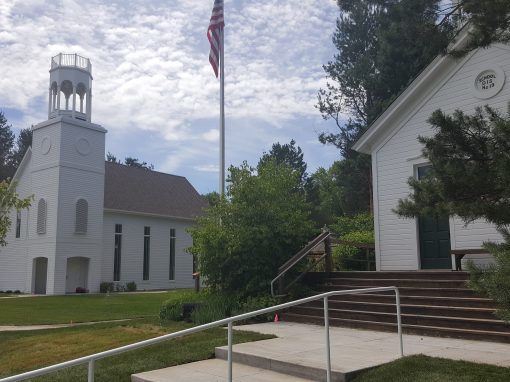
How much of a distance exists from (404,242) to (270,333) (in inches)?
215

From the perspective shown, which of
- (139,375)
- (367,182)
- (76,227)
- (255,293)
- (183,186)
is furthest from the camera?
(183,186)

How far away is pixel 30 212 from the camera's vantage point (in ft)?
105

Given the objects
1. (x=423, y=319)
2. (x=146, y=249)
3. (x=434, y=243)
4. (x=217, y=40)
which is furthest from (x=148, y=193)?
(x=423, y=319)

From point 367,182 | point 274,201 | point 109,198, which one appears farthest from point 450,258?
point 109,198

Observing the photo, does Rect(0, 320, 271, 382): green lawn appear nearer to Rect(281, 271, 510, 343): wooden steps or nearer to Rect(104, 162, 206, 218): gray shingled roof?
Rect(281, 271, 510, 343): wooden steps

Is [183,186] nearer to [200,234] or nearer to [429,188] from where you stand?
[200,234]

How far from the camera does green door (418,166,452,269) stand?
12828 mm

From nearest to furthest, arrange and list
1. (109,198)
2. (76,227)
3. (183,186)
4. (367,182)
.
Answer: (367,182) → (76,227) → (109,198) → (183,186)

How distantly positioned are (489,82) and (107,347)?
10.2m

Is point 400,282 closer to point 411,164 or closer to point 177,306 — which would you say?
point 411,164

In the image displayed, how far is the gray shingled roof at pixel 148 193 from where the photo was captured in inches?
1380

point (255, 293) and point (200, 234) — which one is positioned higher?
point (200, 234)

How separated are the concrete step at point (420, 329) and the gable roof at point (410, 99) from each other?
5758mm

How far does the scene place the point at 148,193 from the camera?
38.0 metres
